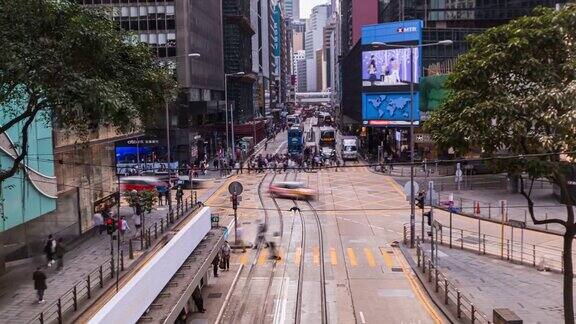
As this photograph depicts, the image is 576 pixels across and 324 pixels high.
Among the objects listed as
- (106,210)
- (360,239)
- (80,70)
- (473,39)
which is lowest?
(360,239)

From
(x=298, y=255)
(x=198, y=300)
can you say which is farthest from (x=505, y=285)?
(x=198, y=300)

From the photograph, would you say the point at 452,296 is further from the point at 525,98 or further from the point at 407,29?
the point at 407,29

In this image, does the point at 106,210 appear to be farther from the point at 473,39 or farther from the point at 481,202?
the point at 481,202

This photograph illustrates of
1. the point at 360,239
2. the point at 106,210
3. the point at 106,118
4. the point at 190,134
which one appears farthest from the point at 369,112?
the point at 106,118

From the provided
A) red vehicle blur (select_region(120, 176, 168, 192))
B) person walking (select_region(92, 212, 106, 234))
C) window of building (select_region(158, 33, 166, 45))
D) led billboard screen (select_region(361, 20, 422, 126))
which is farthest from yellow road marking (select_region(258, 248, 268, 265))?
led billboard screen (select_region(361, 20, 422, 126))

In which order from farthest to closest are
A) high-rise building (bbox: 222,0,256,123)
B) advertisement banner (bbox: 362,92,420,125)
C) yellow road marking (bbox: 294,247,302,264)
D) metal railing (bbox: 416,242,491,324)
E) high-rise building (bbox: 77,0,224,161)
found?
high-rise building (bbox: 222,0,256,123) < advertisement banner (bbox: 362,92,420,125) < high-rise building (bbox: 77,0,224,161) < yellow road marking (bbox: 294,247,302,264) < metal railing (bbox: 416,242,491,324)

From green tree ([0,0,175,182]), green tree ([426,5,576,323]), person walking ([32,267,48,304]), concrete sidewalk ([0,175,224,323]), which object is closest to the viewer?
green tree ([0,0,175,182])

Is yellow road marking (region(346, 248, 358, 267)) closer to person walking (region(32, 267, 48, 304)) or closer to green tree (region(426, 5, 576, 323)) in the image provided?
green tree (region(426, 5, 576, 323))
